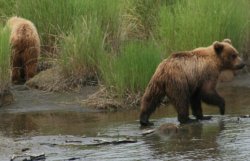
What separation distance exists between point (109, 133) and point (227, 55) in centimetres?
212

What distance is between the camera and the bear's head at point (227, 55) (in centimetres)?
1020

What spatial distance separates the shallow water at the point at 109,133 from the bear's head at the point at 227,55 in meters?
0.66

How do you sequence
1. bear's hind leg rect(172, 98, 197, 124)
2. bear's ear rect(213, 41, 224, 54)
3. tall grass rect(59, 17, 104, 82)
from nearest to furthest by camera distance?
bear's hind leg rect(172, 98, 197, 124) → bear's ear rect(213, 41, 224, 54) → tall grass rect(59, 17, 104, 82)

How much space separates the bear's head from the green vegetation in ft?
4.92

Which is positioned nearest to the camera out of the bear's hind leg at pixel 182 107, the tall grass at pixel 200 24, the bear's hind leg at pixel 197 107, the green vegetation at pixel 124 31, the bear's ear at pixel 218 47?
the bear's hind leg at pixel 182 107

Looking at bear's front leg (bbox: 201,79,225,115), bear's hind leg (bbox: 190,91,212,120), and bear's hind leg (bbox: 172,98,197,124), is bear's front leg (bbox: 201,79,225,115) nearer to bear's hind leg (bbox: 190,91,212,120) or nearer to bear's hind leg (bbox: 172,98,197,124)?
bear's hind leg (bbox: 190,91,212,120)

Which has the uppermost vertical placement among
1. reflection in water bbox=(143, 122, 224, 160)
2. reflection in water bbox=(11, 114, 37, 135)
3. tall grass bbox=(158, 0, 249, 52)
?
tall grass bbox=(158, 0, 249, 52)

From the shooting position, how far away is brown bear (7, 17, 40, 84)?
44.6ft

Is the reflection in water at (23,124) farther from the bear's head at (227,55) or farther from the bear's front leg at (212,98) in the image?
the bear's head at (227,55)

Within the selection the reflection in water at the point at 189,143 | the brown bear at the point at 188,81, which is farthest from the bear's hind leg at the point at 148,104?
the reflection in water at the point at 189,143

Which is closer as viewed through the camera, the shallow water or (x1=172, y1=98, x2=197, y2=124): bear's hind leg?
the shallow water

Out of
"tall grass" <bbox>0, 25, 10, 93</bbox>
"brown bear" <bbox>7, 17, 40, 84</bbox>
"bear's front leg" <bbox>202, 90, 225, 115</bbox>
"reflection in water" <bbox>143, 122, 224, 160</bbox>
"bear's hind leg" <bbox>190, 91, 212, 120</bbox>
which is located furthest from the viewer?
"brown bear" <bbox>7, 17, 40, 84</bbox>

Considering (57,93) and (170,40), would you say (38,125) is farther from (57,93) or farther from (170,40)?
(170,40)

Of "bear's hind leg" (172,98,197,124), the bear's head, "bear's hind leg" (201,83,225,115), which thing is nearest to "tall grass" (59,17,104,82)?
the bear's head
